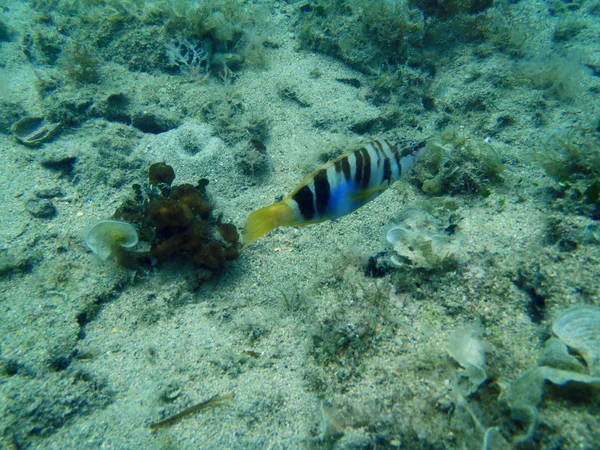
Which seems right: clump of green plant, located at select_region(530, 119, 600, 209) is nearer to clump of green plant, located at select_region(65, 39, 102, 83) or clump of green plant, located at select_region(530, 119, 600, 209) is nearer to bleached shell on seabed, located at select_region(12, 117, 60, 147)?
bleached shell on seabed, located at select_region(12, 117, 60, 147)

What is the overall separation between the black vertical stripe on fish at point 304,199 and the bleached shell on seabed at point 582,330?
174cm

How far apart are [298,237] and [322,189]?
178cm

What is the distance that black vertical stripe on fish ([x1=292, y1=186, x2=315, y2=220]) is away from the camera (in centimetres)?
222

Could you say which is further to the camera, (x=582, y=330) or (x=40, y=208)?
(x=40, y=208)

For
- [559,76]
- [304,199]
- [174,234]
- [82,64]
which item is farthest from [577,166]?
[82,64]

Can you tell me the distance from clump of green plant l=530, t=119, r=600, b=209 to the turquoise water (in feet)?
0.08

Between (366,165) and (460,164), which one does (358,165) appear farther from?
(460,164)

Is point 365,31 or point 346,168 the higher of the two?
point 365,31

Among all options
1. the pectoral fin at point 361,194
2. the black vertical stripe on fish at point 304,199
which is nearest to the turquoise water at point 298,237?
the pectoral fin at point 361,194

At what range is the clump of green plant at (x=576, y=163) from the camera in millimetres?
3000

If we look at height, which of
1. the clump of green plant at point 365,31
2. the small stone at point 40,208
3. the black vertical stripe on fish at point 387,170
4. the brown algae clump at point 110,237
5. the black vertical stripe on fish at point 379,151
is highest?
the clump of green plant at point 365,31

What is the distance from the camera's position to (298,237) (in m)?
3.97

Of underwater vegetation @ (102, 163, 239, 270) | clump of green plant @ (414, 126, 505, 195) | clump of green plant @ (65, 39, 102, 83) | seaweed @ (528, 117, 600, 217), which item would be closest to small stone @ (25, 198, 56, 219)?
underwater vegetation @ (102, 163, 239, 270)

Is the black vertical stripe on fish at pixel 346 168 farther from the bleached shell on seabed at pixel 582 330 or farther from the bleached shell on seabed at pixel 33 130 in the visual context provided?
the bleached shell on seabed at pixel 33 130
